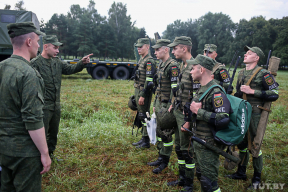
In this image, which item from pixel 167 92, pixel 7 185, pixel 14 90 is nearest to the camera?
pixel 14 90

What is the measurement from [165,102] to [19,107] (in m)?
2.52

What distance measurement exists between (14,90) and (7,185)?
3.21ft

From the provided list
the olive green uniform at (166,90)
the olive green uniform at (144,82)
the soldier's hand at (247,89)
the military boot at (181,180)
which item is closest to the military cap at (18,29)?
the olive green uniform at (166,90)

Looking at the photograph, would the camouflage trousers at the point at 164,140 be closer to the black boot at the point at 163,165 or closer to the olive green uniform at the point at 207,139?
the black boot at the point at 163,165

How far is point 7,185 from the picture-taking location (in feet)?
6.55

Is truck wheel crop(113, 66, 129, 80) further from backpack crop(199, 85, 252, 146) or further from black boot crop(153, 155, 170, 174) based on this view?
backpack crop(199, 85, 252, 146)

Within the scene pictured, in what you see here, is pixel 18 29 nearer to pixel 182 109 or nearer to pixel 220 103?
pixel 220 103

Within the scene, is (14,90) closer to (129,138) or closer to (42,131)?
(42,131)

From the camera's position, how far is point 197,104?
2391mm

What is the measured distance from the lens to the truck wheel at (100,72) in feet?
48.6

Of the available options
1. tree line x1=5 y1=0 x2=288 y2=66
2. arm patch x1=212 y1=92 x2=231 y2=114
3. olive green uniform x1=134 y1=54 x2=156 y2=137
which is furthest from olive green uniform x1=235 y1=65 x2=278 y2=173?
tree line x1=5 y1=0 x2=288 y2=66

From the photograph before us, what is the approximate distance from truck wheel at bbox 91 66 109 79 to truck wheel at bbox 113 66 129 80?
0.64 meters

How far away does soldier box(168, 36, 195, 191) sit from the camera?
312 cm

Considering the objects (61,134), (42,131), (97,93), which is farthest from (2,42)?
(42,131)
